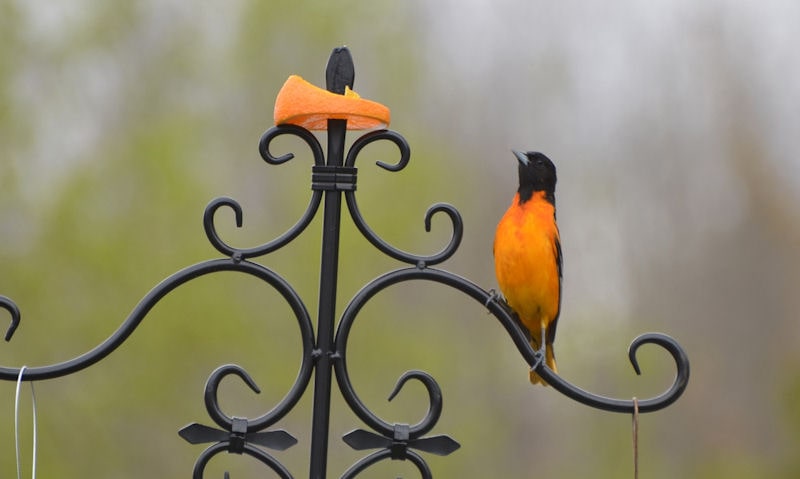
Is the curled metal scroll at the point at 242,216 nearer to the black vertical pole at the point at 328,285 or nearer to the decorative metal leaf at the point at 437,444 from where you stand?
the black vertical pole at the point at 328,285

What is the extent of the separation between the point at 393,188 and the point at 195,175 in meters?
0.79

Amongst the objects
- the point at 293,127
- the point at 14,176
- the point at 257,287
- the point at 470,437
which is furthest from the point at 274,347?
the point at 293,127

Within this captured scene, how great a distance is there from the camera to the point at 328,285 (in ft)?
4.17

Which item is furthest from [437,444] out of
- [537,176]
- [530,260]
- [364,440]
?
[537,176]

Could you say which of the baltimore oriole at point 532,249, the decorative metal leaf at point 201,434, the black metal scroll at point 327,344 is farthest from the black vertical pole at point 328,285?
the baltimore oriole at point 532,249

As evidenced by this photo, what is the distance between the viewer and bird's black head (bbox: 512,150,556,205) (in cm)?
191

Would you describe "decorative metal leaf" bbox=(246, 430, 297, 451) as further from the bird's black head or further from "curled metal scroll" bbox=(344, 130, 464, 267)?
the bird's black head

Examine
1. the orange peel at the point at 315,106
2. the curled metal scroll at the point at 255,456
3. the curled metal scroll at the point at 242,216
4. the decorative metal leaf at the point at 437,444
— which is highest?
the orange peel at the point at 315,106

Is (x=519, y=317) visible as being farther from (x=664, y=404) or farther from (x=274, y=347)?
(x=274, y=347)

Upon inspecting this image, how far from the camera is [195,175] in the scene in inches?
158

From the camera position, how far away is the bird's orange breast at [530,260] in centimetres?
185

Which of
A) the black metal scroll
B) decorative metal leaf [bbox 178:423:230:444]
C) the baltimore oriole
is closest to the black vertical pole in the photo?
the black metal scroll

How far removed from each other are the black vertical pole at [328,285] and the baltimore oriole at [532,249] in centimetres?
63

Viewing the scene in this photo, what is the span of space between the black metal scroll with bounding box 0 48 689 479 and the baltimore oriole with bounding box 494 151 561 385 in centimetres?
56
